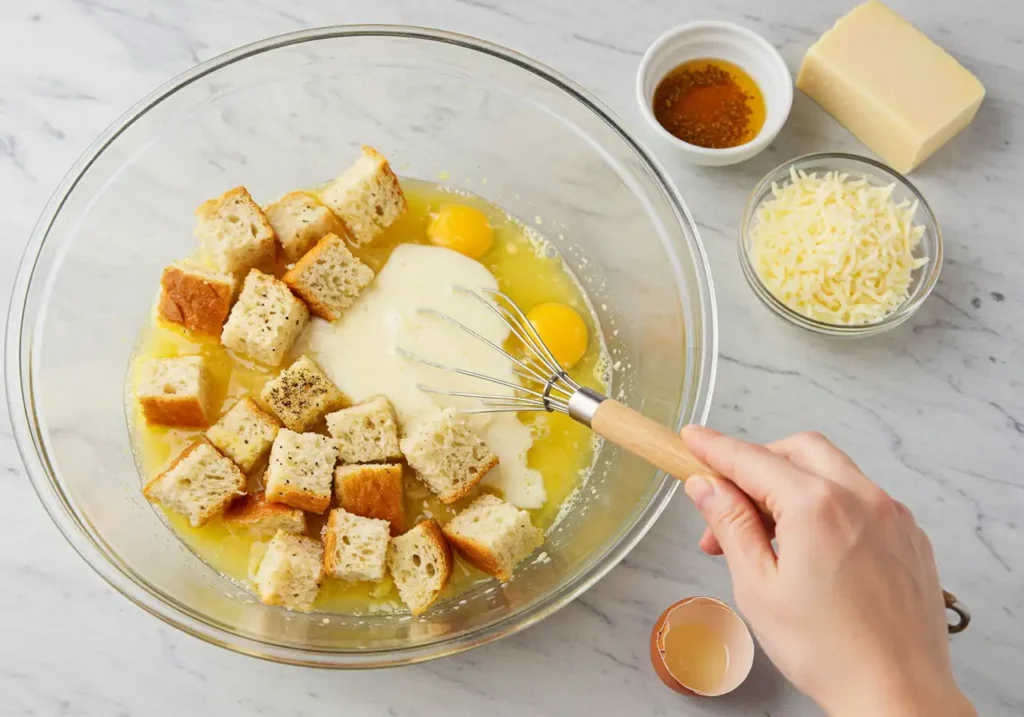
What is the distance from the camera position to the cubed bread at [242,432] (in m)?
2.53

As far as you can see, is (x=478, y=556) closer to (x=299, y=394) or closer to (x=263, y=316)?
(x=299, y=394)

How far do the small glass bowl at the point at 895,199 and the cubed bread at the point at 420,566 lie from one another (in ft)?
3.95

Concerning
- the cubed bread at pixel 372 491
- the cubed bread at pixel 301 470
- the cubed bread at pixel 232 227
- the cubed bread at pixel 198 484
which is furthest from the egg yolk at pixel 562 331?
the cubed bread at pixel 198 484

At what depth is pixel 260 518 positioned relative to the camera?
2.50 m

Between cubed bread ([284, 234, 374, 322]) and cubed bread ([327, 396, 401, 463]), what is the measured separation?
1.10ft

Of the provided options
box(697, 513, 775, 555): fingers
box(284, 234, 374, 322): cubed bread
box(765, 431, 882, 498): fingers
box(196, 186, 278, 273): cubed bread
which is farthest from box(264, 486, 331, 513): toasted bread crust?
A: box(765, 431, 882, 498): fingers

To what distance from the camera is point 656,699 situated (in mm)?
2535

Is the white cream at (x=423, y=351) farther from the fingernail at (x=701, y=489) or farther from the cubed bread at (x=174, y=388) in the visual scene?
the fingernail at (x=701, y=489)

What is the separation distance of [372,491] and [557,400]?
597mm

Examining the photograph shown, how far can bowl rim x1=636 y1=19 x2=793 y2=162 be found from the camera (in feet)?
8.79

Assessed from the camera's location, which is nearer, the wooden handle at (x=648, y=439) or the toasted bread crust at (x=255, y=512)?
the wooden handle at (x=648, y=439)

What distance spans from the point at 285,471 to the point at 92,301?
0.84 m

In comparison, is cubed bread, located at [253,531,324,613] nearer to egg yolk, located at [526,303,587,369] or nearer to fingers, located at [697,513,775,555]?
egg yolk, located at [526,303,587,369]

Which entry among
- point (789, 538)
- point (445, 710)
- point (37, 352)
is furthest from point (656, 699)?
point (37, 352)
